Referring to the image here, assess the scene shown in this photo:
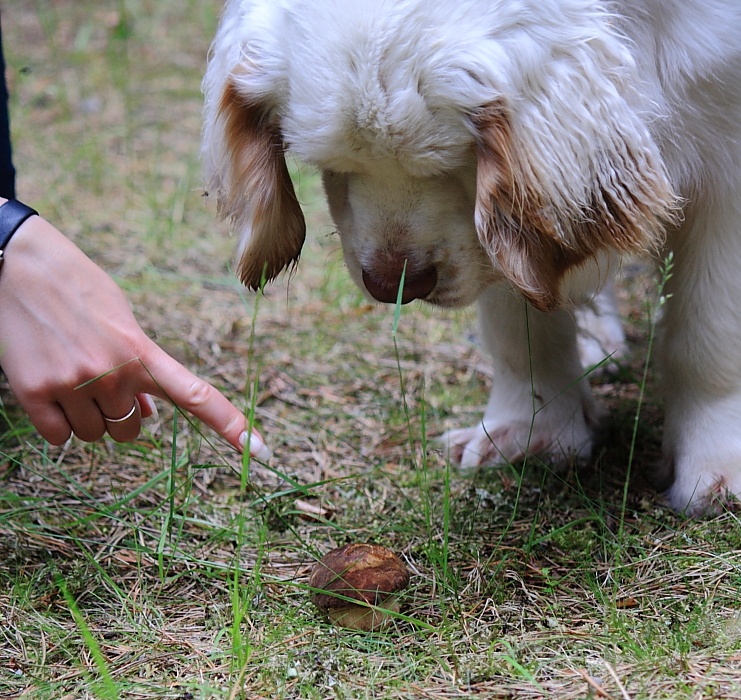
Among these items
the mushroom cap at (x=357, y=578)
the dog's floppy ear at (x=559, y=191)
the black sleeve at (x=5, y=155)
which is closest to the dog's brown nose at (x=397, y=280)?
the dog's floppy ear at (x=559, y=191)

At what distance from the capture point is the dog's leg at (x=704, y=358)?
217cm

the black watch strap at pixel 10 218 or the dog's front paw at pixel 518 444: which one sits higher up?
the black watch strap at pixel 10 218

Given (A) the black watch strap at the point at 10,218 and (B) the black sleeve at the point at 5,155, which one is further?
(B) the black sleeve at the point at 5,155

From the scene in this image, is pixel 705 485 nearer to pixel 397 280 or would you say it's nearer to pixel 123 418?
pixel 397 280

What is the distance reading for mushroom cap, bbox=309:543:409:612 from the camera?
5.87ft

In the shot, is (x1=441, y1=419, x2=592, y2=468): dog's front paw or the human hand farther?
(x1=441, y1=419, x2=592, y2=468): dog's front paw

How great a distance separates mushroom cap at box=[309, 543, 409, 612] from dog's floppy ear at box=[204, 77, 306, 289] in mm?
558

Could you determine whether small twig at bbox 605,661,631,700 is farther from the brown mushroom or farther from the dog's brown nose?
the dog's brown nose

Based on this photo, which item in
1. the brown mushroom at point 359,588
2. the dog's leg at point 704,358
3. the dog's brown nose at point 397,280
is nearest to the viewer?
the brown mushroom at point 359,588

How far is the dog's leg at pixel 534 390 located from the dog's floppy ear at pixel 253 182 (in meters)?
0.61

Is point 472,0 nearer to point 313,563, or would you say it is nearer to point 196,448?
point 313,563

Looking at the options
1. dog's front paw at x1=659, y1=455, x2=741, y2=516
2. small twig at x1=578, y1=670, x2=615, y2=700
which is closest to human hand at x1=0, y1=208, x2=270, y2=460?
small twig at x1=578, y1=670, x2=615, y2=700

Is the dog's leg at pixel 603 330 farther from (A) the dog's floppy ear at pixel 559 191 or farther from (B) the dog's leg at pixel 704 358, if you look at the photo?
(A) the dog's floppy ear at pixel 559 191

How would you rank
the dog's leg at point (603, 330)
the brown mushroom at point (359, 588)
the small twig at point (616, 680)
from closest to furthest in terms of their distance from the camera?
1. the small twig at point (616, 680)
2. the brown mushroom at point (359, 588)
3. the dog's leg at point (603, 330)
